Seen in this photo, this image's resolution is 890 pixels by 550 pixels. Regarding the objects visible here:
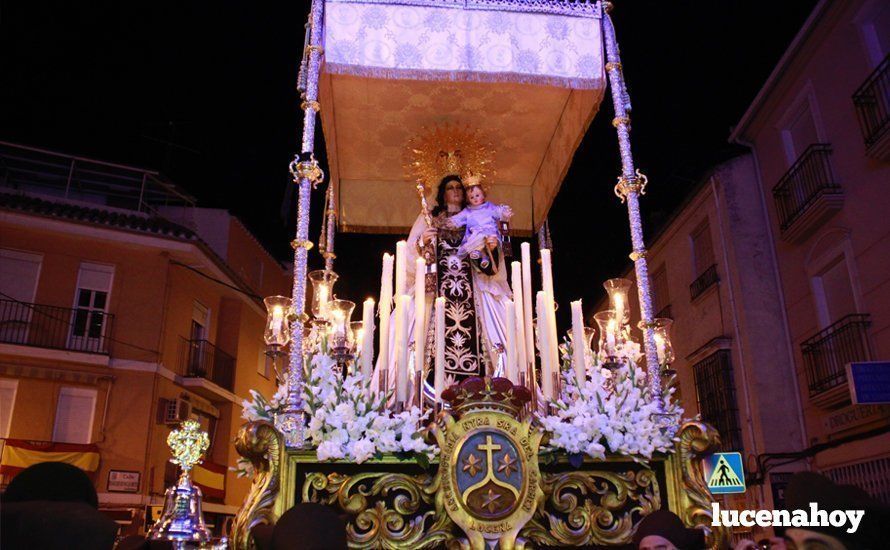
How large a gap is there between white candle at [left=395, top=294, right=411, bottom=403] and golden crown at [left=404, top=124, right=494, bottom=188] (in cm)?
210

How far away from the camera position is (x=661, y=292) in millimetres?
14594

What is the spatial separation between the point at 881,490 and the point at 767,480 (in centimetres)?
192

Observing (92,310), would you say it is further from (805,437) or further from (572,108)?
(805,437)

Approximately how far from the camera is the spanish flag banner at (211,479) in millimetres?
14398

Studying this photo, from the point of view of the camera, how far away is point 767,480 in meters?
9.86

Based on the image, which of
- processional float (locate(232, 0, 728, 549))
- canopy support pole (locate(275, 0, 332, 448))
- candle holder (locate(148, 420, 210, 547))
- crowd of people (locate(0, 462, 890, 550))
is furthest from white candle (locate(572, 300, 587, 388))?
candle holder (locate(148, 420, 210, 547))

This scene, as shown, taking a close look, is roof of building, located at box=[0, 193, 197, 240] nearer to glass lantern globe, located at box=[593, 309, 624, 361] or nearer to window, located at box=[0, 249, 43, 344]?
window, located at box=[0, 249, 43, 344]

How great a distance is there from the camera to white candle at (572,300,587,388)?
3992 millimetres

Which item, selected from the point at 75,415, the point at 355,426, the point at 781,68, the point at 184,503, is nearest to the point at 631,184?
the point at 355,426

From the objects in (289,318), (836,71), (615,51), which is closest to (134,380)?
(289,318)

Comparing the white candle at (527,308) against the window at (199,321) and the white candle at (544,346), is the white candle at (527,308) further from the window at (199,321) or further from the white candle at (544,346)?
the window at (199,321)

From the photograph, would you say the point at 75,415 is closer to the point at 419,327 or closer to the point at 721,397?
the point at 419,327

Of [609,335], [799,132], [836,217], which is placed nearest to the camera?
[609,335]

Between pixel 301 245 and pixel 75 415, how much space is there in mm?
11933
